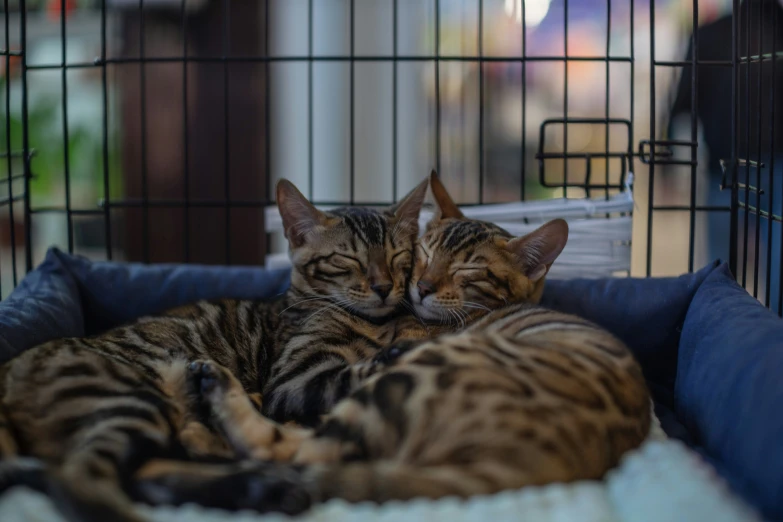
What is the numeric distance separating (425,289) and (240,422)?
0.63 meters

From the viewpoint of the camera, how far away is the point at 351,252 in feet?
7.13

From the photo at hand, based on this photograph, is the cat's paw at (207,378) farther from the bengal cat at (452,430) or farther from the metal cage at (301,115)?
the metal cage at (301,115)

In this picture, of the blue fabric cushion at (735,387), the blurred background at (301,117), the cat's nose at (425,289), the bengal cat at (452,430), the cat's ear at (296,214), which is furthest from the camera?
the blurred background at (301,117)

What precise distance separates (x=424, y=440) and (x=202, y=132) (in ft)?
13.2

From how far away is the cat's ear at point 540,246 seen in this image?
2.09 m

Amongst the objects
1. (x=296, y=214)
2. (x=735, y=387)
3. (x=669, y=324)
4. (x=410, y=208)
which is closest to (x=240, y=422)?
(x=296, y=214)

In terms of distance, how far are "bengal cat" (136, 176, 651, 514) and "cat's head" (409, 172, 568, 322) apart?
0.42 m

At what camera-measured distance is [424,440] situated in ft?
4.44

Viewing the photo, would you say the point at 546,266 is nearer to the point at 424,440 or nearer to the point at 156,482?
the point at 424,440

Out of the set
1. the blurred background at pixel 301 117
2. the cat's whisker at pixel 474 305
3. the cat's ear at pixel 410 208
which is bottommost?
the cat's whisker at pixel 474 305

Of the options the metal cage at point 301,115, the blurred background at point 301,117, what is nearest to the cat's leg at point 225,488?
the metal cage at point 301,115

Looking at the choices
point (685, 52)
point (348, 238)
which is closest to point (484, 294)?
point (348, 238)

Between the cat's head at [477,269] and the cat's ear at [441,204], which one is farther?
the cat's ear at [441,204]

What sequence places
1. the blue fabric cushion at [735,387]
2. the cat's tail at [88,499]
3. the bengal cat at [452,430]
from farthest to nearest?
the blue fabric cushion at [735,387], the bengal cat at [452,430], the cat's tail at [88,499]
